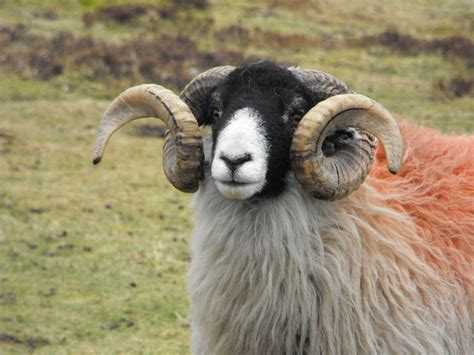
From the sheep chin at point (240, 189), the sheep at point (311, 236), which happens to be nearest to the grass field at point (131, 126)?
the sheep at point (311, 236)

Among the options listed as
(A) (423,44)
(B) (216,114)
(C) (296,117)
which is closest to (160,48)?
(A) (423,44)

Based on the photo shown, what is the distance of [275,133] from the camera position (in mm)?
4953

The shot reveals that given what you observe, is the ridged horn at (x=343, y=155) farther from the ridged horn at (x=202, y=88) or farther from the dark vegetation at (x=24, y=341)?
the dark vegetation at (x=24, y=341)

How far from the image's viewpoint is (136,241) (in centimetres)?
1064

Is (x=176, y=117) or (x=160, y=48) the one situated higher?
(x=176, y=117)

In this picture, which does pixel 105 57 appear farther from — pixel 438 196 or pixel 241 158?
pixel 241 158

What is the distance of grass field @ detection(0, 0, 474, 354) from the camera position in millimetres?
8875

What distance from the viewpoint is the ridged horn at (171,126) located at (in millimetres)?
5210

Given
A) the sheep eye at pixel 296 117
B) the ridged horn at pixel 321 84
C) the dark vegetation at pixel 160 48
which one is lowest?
the dark vegetation at pixel 160 48

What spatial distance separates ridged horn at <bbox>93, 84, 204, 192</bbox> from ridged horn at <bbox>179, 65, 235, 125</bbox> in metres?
0.30

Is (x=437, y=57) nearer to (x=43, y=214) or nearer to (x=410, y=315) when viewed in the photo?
(x=43, y=214)

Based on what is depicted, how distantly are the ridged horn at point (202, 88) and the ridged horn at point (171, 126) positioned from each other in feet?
0.98

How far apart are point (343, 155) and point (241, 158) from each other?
850mm

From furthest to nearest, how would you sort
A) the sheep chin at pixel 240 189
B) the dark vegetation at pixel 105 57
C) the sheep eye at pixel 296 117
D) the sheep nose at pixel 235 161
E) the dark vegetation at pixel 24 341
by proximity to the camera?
the dark vegetation at pixel 105 57, the dark vegetation at pixel 24 341, the sheep eye at pixel 296 117, the sheep chin at pixel 240 189, the sheep nose at pixel 235 161
